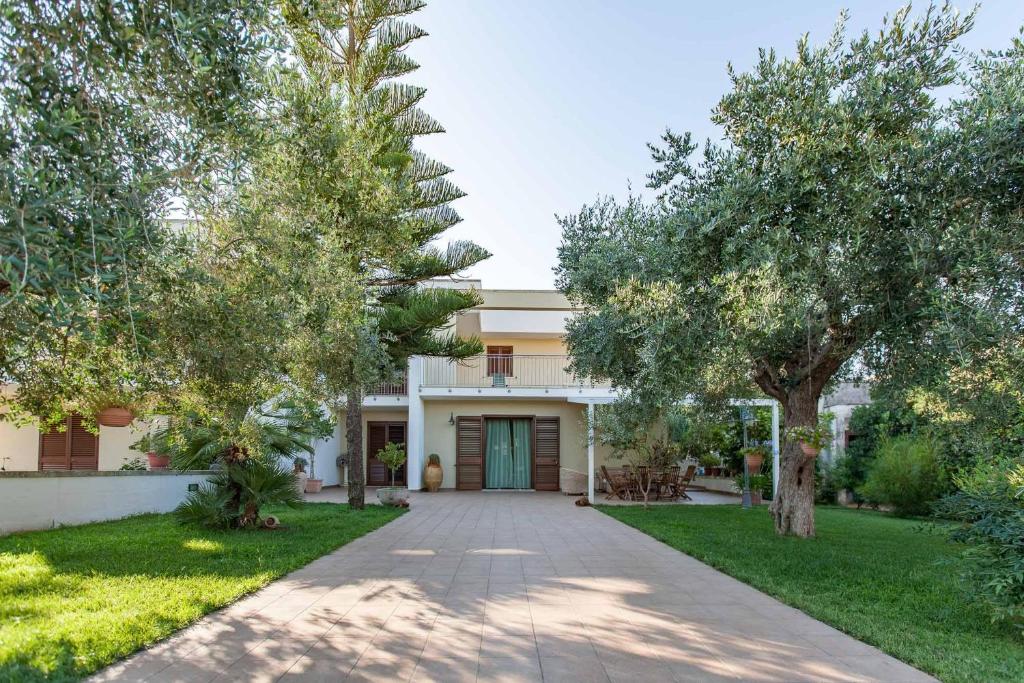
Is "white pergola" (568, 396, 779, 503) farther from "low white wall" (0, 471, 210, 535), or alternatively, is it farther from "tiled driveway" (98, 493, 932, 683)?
"low white wall" (0, 471, 210, 535)

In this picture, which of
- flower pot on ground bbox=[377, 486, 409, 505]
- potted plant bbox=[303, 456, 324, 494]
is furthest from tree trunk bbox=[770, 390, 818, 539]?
potted plant bbox=[303, 456, 324, 494]

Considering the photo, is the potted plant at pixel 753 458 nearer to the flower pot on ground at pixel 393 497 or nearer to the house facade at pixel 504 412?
the house facade at pixel 504 412

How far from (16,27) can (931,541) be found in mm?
11402

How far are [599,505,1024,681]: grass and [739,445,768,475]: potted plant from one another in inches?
122

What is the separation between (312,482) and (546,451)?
6.29m

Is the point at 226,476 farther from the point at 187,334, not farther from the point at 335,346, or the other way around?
the point at 187,334

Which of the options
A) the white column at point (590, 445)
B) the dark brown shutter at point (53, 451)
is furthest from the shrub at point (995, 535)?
the dark brown shutter at point (53, 451)

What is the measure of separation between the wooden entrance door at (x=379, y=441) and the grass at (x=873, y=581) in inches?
388

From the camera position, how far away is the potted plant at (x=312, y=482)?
18.0m

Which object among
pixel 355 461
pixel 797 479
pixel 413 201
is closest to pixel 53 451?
pixel 355 461

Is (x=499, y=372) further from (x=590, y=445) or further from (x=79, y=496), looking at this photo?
(x=79, y=496)

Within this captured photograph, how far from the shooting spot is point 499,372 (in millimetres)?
19422

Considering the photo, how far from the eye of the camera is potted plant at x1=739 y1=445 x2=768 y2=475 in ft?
50.7

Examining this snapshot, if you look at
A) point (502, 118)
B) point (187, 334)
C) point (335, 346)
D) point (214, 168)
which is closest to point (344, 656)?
point (187, 334)
